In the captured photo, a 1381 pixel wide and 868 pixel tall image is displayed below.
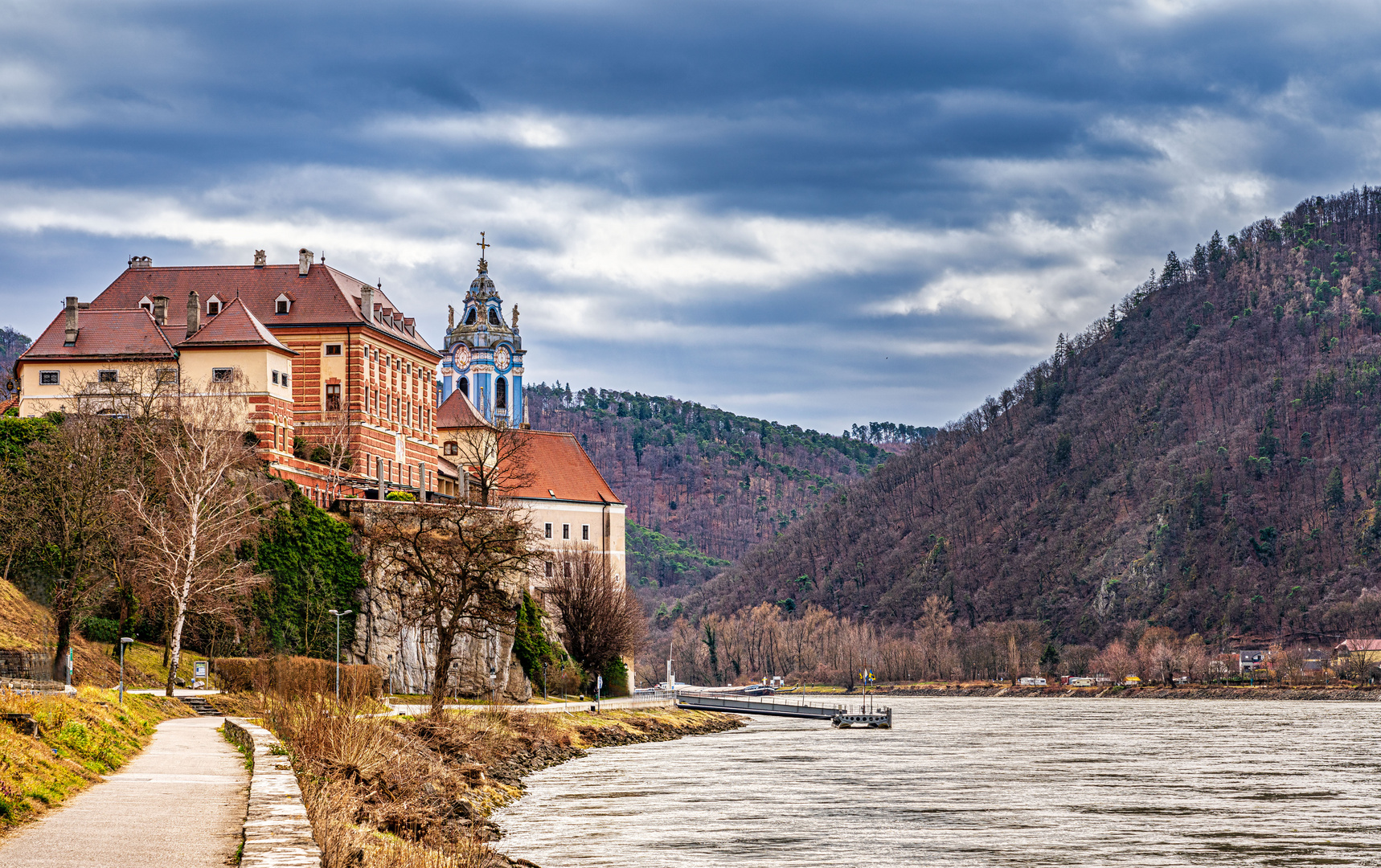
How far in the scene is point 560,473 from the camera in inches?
4587

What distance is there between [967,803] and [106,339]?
188 feet

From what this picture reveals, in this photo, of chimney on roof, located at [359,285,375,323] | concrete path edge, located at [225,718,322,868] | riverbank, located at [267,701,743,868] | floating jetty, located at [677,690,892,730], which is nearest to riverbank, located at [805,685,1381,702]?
floating jetty, located at [677,690,892,730]

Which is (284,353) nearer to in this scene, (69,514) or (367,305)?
(367,305)

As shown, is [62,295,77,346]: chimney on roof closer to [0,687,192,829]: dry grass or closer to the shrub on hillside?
the shrub on hillside

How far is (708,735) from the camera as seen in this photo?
96.9m

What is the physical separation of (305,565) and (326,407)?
1768cm

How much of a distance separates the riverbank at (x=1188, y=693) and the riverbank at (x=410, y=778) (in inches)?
4755

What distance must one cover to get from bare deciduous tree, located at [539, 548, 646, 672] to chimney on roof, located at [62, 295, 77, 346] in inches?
1360

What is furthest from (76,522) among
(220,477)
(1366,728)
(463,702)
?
(1366,728)

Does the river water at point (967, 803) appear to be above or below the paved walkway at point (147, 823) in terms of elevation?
below

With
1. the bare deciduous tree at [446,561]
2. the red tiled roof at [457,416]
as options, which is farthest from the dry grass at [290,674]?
the red tiled roof at [457,416]

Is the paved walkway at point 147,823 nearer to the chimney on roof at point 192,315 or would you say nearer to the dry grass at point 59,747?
the dry grass at point 59,747

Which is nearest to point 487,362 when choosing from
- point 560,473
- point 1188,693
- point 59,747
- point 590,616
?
point 560,473

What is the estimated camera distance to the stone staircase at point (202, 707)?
49.3 m
